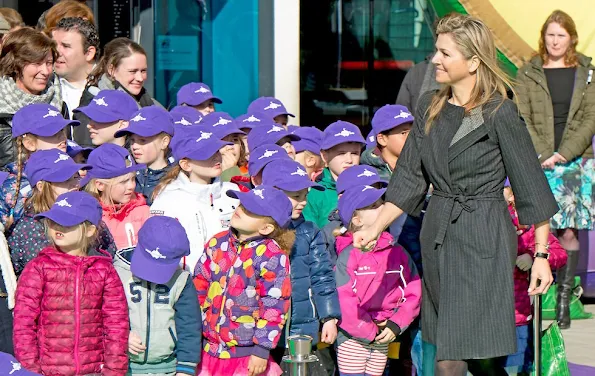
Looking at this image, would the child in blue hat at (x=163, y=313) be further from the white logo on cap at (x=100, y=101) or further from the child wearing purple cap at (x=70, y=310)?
the white logo on cap at (x=100, y=101)

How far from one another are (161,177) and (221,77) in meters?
4.11

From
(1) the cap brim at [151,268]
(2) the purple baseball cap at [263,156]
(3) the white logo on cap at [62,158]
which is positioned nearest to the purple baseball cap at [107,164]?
(3) the white logo on cap at [62,158]

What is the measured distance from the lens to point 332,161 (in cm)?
722

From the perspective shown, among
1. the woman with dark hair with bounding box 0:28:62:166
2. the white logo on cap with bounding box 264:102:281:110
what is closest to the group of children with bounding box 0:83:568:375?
the woman with dark hair with bounding box 0:28:62:166

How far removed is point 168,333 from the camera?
5.45 metres

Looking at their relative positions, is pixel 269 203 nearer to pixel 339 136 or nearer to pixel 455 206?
pixel 455 206

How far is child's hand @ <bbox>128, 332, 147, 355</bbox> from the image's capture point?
5375 millimetres

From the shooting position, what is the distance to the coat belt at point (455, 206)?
17.1 ft

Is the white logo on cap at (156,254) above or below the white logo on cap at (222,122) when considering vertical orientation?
below

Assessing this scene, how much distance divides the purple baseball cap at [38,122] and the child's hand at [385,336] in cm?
192

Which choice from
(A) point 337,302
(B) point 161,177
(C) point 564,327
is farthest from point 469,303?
(C) point 564,327

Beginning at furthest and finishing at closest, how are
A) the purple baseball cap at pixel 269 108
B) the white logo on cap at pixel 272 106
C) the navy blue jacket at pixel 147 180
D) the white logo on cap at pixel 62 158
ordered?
the white logo on cap at pixel 272 106 → the purple baseball cap at pixel 269 108 → the navy blue jacket at pixel 147 180 → the white logo on cap at pixel 62 158

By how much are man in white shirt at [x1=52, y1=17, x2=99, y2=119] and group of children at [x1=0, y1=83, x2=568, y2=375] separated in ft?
2.08

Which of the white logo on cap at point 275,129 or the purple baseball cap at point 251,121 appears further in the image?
the purple baseball cap at point 251,121
